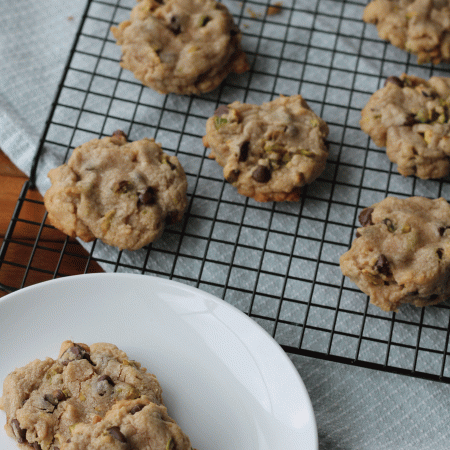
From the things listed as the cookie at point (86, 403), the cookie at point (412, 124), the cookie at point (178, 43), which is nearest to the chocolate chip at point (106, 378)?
the cookie at point (86, 403)

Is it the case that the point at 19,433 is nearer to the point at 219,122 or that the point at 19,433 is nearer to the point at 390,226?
the point at 219,122

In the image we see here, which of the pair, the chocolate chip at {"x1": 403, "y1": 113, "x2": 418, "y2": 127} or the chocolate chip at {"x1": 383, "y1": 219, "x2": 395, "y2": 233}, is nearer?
the chocolate chip at {"x1": 383, "y1": 219, "x2": 395, "y2": 233}

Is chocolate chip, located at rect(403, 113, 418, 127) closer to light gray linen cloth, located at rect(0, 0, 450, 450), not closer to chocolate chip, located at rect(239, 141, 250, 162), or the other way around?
chocolate chip, located at rect(239, 141, 250, 162)

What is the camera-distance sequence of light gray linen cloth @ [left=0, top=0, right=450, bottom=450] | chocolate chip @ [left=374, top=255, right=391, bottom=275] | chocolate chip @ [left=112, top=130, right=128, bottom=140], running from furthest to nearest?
chocolate chip @ [left=112, top=130, right=128, bottom=140], light gray linen cloth @ [left=0, top=0, right=450, bottom=450], chocolate chip @ [left=374, top=255, right=391, bottom=275]

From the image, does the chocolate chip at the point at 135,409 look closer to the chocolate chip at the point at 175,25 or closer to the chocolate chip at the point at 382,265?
the chocolate chip at the point at 382,265

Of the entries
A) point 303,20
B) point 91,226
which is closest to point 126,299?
point 91,226

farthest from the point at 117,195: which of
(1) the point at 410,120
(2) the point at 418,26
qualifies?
(2) the point at 418,26

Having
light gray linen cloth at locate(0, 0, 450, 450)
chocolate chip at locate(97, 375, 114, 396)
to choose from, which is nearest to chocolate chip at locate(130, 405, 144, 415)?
chocolate chip at locate(97, 375, 114, 396)

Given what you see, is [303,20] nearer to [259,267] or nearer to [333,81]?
[333,81]
